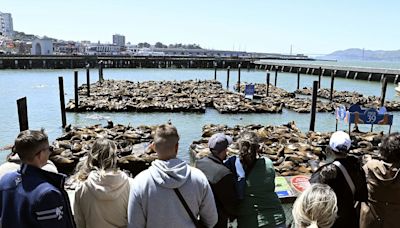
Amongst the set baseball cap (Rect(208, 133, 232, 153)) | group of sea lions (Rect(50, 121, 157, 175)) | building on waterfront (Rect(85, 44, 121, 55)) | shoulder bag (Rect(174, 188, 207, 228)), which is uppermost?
baseball cap (Rect(208, 133, 232, 153))

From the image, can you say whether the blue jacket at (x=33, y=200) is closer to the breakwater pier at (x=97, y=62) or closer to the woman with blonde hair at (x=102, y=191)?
the woman with blonde hair at (x=102, y=191)

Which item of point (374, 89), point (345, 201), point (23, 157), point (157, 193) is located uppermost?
point (23, 157)

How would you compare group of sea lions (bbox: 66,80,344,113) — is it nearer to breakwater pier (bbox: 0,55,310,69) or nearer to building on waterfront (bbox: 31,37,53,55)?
breakwater pier (bbox: 0,55,310,69)

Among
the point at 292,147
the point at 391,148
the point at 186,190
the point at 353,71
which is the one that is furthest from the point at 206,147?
the point at 353,71

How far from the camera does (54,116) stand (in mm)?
19562

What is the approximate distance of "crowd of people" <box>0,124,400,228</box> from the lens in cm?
232

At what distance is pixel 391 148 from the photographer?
3.10m

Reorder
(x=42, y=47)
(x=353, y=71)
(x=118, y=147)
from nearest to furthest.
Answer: (x=118, y=147) → (x=353, y=71) → (x=42, y=47)

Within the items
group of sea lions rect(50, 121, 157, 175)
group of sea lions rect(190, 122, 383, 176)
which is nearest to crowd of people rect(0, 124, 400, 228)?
group of sea lions rect(50, 121, 157, 175)

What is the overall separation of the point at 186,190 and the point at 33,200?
36.6 inches

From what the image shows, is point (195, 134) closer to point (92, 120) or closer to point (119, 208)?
point (92, 120)

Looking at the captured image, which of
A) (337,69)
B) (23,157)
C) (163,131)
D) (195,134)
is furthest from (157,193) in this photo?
(337,69)

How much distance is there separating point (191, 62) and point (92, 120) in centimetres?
5330

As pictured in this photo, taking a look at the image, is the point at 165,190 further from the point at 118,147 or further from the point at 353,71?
the point at 353,71
